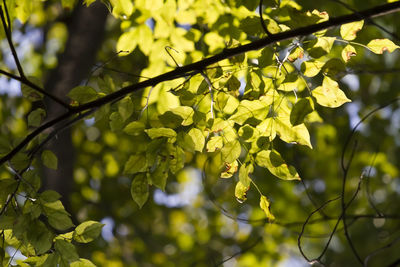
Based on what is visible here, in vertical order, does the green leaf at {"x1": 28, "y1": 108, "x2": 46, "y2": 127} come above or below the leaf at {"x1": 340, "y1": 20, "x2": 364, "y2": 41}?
below

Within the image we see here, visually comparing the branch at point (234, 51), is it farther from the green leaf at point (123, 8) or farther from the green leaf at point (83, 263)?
the green leaf at point (123, 8)

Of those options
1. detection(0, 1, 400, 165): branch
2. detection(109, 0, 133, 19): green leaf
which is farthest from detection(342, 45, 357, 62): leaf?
detection(109, 0, 133, 19): green leaf

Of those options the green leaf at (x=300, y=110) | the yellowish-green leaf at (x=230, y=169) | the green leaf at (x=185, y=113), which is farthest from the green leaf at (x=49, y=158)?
the green leaf at (x=300, y=110)

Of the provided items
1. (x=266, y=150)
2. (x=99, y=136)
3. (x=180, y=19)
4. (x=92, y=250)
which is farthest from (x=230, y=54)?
(x=99, y=136)

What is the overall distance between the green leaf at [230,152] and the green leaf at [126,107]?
0.32m

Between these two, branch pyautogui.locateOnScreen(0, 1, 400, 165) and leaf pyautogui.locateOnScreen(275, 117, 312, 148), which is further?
→ leaf pyautogui.locateOnScreen(275, 117, 312, 148)

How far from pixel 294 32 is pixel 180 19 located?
1055 mm

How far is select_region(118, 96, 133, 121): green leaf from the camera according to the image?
1363 mm

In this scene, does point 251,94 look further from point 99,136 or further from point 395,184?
point 395,184

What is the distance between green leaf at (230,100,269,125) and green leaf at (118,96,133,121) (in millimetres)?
315

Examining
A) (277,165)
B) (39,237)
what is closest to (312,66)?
(277,165)

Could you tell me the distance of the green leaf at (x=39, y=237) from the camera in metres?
1.31

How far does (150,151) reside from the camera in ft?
4.51

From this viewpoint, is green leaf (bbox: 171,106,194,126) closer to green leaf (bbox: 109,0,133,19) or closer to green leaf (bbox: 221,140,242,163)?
green leaf (bbox: 221,140,242,163)
